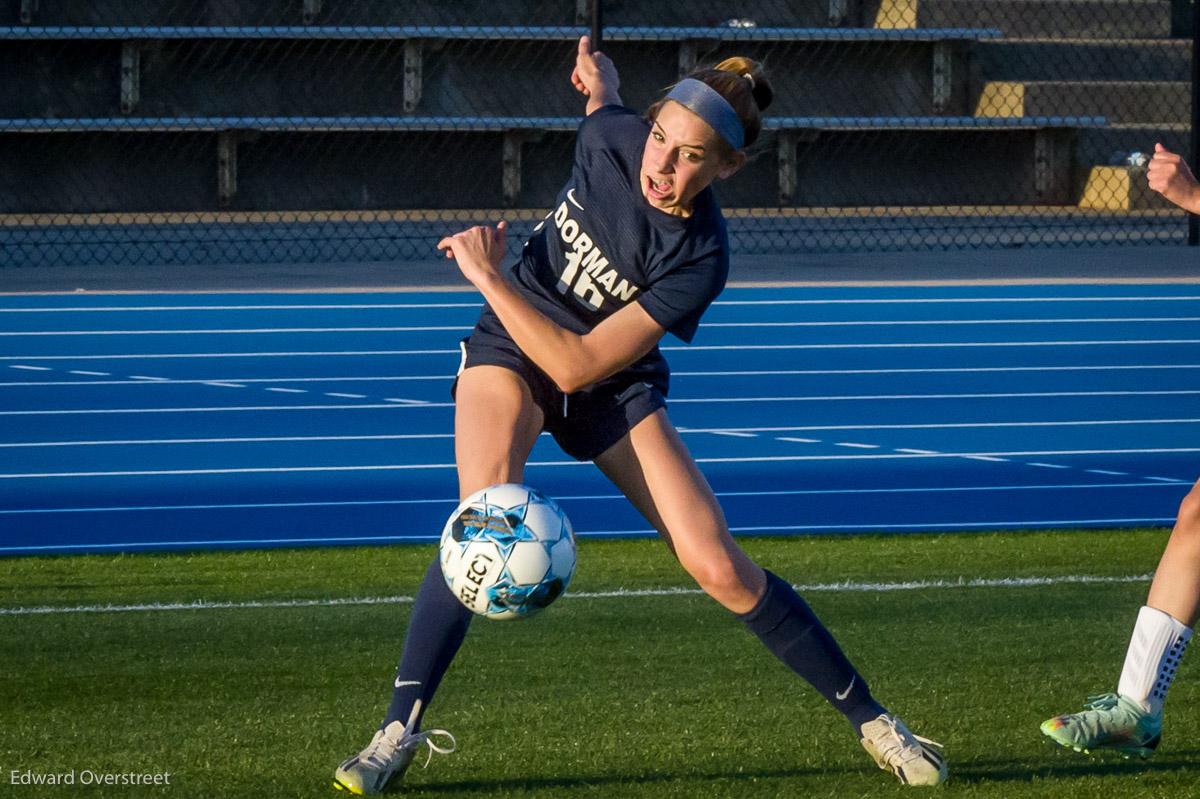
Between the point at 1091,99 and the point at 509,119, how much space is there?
5.99m

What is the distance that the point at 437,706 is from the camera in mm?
4281

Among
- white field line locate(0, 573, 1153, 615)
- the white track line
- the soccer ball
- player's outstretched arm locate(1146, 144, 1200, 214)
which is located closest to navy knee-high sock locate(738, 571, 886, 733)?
the soccer ball

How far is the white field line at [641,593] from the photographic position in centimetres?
538

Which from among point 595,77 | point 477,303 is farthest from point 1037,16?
point 595,77

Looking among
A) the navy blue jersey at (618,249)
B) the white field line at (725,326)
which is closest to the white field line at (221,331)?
the white field line at (725,326)

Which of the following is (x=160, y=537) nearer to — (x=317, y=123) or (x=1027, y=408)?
(x=1027, y=408)

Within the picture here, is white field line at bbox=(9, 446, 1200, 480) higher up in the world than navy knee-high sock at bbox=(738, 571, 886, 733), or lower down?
lower down

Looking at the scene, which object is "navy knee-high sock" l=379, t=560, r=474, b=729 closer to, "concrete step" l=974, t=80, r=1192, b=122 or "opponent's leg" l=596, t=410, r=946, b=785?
"opponent's leg" l=596, t=410, r=946, b=785

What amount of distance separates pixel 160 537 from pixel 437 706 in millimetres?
2676

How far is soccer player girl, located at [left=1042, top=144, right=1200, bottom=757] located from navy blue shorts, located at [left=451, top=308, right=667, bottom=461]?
1179 millimetres

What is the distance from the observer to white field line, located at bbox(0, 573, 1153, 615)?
5.38 metres

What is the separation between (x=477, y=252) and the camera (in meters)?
3.40

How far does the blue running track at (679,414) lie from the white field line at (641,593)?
1028 millimetres

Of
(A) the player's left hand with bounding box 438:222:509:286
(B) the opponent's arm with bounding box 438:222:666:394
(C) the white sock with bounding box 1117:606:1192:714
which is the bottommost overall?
(C) the white sock with bounding box 1117:606:1192:714
